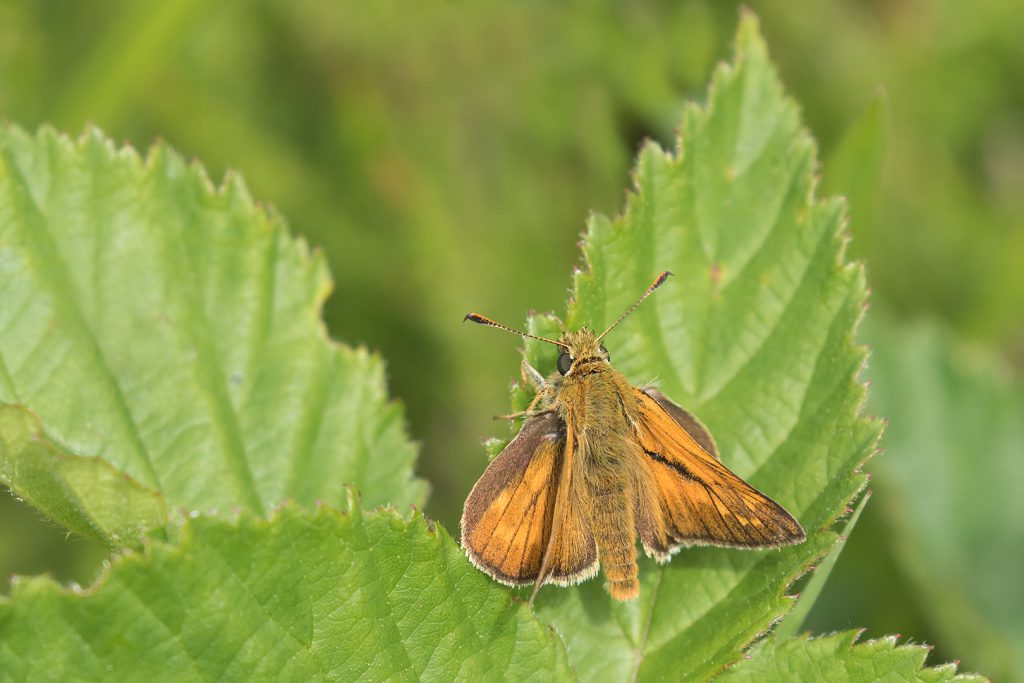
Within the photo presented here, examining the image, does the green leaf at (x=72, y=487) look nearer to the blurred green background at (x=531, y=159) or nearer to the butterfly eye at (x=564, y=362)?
the butterfly eye at (x=564, y=362)

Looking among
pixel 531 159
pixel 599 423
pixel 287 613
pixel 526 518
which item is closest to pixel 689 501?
pixel 599 423

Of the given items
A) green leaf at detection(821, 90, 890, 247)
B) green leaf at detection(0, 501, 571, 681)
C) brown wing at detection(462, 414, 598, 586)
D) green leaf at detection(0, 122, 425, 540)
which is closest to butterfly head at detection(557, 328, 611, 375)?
brown wing at detection(462, 414, 598, 586)

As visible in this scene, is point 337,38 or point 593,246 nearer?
point 593,246

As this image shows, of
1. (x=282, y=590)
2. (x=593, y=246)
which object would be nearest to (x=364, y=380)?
(x=593, y=246)

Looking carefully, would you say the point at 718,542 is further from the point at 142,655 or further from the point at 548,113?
the point at 548,113

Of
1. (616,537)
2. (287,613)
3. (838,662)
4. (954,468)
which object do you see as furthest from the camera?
(954,468)

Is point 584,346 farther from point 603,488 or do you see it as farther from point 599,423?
point 603,488

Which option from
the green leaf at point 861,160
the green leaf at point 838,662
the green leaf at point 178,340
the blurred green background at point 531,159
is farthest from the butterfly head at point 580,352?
the blurred green background at point 531,159
